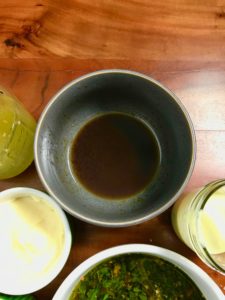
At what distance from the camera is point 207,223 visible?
2.96 ft

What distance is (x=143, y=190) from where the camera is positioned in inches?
41.9

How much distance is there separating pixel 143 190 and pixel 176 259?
210 mm

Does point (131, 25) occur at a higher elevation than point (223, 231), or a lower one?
higher

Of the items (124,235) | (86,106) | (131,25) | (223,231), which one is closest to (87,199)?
(124,235)

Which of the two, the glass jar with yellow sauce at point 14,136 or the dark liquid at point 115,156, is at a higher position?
the glass jar with yellow sauce at point 14,136

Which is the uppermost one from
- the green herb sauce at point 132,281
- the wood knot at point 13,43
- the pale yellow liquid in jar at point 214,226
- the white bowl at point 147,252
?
the wood knot at point 13,43

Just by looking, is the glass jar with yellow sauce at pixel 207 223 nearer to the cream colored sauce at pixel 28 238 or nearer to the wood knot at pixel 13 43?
the cream colored sauce at pixel 28 238

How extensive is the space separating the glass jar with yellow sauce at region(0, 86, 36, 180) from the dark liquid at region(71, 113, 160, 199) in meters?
0.13

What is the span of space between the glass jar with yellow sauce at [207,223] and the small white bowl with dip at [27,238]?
12.0 inches

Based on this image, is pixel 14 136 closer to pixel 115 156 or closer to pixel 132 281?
pixel 115 156

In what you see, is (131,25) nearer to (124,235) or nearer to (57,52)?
(57,52)

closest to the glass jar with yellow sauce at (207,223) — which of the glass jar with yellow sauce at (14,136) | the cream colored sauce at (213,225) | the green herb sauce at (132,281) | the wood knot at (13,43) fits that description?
the cream colored sauce at (213,225)

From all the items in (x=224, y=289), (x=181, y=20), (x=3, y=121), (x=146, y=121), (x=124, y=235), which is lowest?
(x=224, y=289)

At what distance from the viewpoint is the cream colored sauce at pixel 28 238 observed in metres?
0.99
